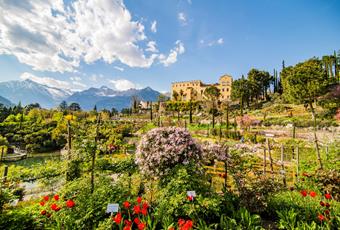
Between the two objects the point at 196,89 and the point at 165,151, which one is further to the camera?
the point at 196,89

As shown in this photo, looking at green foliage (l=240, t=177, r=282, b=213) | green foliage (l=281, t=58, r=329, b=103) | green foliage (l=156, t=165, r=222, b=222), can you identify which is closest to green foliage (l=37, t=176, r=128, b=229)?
green foliage (l=156, t=165, r=222, b=222)

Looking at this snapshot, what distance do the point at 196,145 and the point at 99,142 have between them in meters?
2.39

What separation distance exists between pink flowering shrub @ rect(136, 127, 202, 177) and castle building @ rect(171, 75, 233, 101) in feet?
204

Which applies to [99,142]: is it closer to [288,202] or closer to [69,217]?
[69,217]

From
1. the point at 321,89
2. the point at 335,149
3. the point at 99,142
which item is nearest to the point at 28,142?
the point at 99,142

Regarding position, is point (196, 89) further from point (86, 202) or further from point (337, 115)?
point (86, 202)

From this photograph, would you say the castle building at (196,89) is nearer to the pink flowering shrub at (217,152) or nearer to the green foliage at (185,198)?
the pink flowering shrub at (217,152)

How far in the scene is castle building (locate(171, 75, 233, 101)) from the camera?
68.2m

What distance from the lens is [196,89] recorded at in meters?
74.8

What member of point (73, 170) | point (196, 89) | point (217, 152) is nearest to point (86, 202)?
point (73, 170)

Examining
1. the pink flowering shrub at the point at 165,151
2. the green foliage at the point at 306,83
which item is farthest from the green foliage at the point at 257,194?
the green foliage at the point at 306,83

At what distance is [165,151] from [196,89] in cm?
7194

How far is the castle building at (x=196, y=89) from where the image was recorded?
6825 centimetres

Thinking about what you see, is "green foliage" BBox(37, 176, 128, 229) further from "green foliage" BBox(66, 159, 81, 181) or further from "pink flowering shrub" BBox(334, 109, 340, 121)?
"pink flowering shrub" BBox(334, 109, 340, 121)
